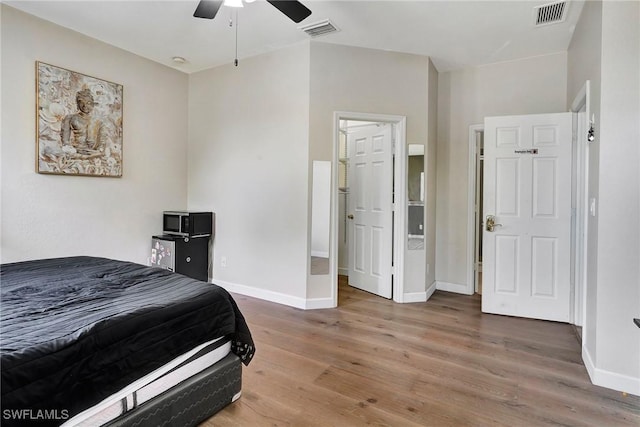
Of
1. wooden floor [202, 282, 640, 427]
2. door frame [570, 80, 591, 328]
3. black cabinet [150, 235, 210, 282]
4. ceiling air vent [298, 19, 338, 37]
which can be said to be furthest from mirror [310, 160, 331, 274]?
door frame [570, 80, 591, 328]

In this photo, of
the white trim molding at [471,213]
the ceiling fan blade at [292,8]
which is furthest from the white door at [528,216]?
the ceiling fan blade at [292,8]

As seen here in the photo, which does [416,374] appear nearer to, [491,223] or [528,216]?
[491,223]

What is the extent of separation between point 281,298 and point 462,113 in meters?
3.16

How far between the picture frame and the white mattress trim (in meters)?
2.71

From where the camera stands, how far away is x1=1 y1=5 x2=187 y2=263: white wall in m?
2.95

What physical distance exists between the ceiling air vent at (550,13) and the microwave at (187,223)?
3.96 metres

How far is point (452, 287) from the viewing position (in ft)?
14.0

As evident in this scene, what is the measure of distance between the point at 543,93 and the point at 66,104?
5056 mm

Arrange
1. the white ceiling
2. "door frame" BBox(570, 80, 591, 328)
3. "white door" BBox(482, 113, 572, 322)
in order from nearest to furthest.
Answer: the white ceiling → "door frame" BBox(570, 80, 591, 328) → "white door" BBox(482, 113, 572, 322)

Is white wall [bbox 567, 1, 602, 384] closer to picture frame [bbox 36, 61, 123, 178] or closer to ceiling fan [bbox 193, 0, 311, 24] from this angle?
ceiling fan [bbox 193, 0, 311, 24]

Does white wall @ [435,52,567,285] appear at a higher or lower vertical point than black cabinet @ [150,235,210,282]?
higher

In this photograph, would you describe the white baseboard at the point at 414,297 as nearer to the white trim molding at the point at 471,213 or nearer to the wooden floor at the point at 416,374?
the wooden floor at the point at 416,374

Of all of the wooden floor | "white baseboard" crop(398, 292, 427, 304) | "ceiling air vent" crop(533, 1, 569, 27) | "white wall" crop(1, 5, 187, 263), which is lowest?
the wooden floor

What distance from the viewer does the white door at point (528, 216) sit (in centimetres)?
325
